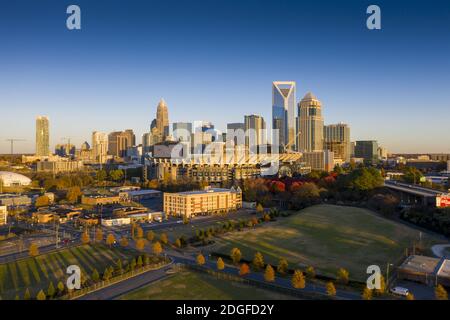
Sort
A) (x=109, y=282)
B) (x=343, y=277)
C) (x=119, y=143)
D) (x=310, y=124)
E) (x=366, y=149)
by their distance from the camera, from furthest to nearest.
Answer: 1. (x=119, y=143)
2. (x=366, y=149)
3. (x=310, y=124)
4. (x=109, y=282)
5. (x=343, y=277)

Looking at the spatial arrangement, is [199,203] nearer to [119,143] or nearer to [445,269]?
[445,269]

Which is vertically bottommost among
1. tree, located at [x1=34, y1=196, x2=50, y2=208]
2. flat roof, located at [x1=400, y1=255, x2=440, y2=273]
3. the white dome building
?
flat roof, located at [x1=400, y1=255, x2=440, y2=273]

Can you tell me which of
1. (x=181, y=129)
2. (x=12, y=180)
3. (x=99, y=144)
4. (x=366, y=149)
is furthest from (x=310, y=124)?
(x=12, y=180)

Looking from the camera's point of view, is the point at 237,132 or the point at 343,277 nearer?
the point at 343,277

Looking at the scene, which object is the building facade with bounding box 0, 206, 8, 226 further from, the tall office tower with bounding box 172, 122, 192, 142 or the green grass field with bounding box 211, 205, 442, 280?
the tall office tower with bounding box 172, 122, 192, 142

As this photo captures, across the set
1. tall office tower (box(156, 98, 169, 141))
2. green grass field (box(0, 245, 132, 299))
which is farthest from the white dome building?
tall office tower (box(156, 98, 169, 141))
